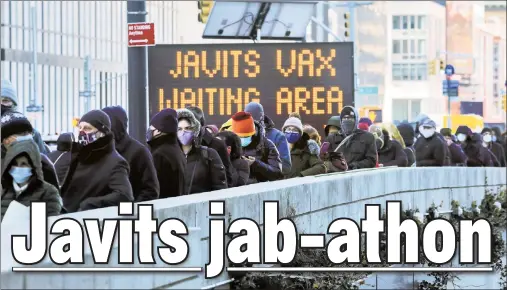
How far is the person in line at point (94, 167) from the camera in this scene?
9133mm

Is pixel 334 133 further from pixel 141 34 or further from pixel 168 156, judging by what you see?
pixel 168 156

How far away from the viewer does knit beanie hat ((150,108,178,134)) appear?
436 inches

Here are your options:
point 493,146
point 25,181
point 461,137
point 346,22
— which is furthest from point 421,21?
point 25,181

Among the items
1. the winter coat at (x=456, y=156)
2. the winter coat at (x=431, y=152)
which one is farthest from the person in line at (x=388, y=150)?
the winter coat at (x=456, y=156)

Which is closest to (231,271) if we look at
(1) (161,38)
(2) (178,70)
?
(2) (178,70)

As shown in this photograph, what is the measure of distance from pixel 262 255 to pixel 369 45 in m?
150

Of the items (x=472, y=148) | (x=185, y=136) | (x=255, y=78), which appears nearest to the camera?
(x=185, y=136)

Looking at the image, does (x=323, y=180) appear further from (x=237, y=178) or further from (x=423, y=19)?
(x=423, y=19)

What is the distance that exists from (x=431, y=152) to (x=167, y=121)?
40.4 feet

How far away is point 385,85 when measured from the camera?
161 metres

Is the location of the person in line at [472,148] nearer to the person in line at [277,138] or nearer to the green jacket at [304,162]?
the green jacket at [304,162]

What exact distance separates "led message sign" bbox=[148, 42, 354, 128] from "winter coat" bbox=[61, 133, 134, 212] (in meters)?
12.0

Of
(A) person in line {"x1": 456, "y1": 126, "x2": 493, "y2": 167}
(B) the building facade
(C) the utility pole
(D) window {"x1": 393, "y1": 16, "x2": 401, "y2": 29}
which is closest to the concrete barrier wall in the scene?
(A) person in line {"x1": 456, "y1": 126, "x2": 493, "y2": 167}

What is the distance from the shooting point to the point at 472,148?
3008 centimetres
